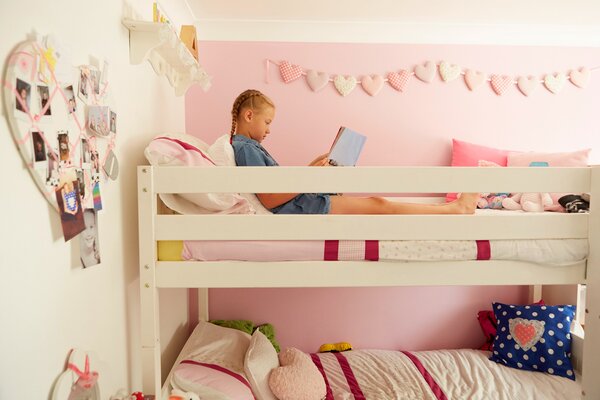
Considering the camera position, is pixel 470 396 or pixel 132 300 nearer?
pixel 132 300

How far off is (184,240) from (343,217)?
0.52 metres

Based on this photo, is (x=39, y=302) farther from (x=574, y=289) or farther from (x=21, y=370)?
(x=574, y=289)

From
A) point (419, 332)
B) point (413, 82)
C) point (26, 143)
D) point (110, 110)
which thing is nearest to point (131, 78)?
point (110, 110)

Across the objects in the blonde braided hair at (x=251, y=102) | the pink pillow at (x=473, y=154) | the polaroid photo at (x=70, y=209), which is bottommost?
the polaroid photo at (x=70, y=209)

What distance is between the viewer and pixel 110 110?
1.21 metres

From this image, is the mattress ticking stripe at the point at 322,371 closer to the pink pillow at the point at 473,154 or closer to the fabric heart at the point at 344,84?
the pink pillow at the point at 473,154

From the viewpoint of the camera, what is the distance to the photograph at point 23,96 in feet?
2.49

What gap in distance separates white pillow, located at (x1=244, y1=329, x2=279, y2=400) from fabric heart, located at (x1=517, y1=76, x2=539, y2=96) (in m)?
2.08

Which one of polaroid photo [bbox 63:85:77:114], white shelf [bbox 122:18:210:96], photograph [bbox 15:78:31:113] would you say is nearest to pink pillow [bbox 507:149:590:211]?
white shelf [bbox 122:18:210:96]

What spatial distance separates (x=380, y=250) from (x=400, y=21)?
5.43 ft

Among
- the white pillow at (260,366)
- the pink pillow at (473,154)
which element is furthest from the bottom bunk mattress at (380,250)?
the pink pillow at (473,154)

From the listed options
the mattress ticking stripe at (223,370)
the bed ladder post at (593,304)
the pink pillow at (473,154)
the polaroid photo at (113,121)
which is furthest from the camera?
the pink pillow at (473,154)

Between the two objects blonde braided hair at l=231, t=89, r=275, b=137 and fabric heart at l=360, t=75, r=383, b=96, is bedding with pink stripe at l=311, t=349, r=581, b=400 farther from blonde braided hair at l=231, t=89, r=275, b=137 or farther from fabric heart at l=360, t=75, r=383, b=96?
fabric heart at l=360, t=75, r=383, b=96

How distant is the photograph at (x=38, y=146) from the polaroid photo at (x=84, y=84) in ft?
0.74
